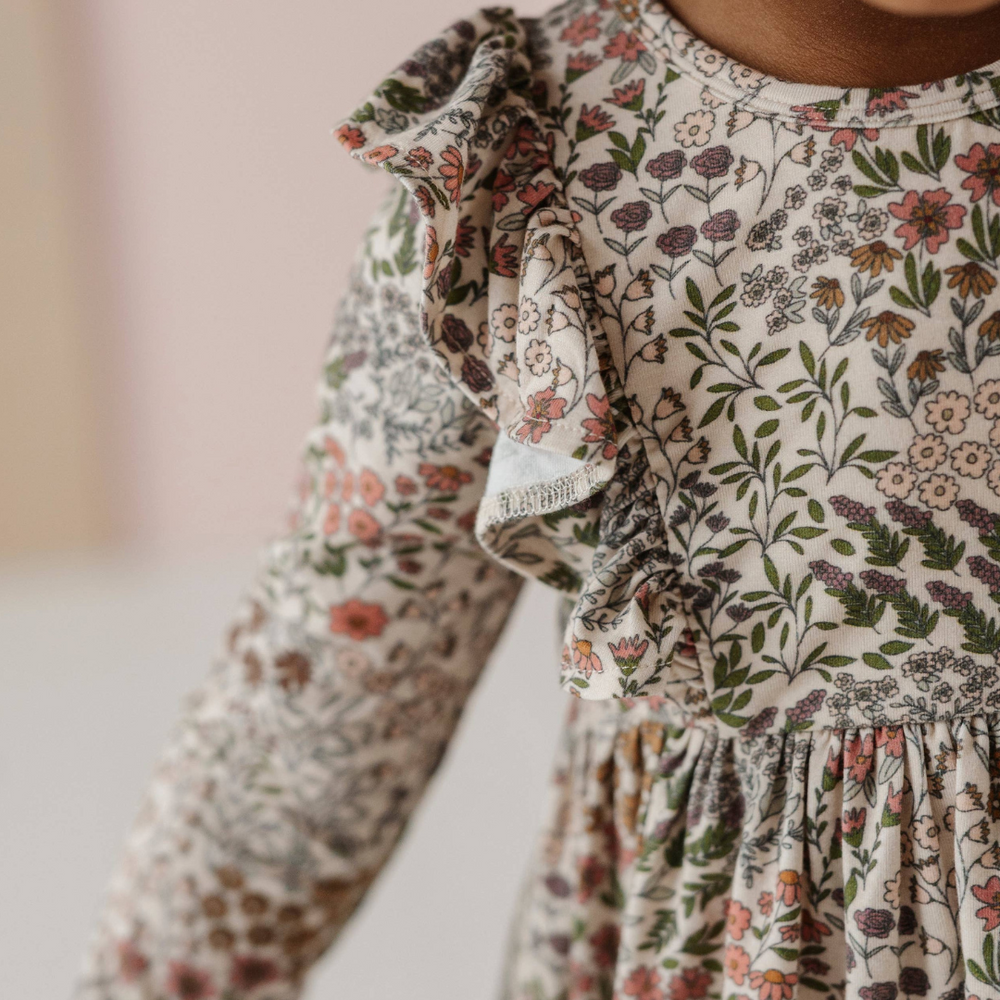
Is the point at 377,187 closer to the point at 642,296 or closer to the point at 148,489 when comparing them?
the point at 148,489

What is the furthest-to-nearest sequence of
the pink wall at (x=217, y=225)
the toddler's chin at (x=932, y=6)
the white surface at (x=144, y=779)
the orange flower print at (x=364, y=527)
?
the pink wall at (x=217, y=225) < the white surface at (x=144, y=779) < the orange flower print at (x=364, y=527) < the toddler's chin at (x=932, y=6)

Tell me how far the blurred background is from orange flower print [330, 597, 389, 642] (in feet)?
2.21

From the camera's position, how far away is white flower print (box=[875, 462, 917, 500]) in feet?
1.23

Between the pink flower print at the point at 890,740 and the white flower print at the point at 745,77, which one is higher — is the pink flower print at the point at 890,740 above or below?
below

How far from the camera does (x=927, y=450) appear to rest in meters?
0.37

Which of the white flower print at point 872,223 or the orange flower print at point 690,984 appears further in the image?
the orange flower print at point 690,984

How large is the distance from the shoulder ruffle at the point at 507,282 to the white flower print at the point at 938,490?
116 mm

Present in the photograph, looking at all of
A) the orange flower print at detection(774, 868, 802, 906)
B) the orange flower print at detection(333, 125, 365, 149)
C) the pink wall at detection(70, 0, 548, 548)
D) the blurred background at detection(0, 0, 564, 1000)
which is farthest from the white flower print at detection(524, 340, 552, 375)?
the pink wall at detection(70, 0, 548, 548)

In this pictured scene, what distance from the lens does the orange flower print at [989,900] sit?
389mm

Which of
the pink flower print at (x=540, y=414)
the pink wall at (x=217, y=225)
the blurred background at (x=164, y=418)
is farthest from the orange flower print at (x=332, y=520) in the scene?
the pink wall at (x=217, y=225)

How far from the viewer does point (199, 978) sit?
58 centimetres

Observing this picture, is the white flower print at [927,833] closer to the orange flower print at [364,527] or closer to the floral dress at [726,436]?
the floral dress at [726,436]

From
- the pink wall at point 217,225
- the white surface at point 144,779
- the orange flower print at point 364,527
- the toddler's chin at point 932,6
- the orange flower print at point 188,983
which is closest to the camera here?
the toddler's chin at point 932,6

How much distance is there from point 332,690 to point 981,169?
1.23ft
